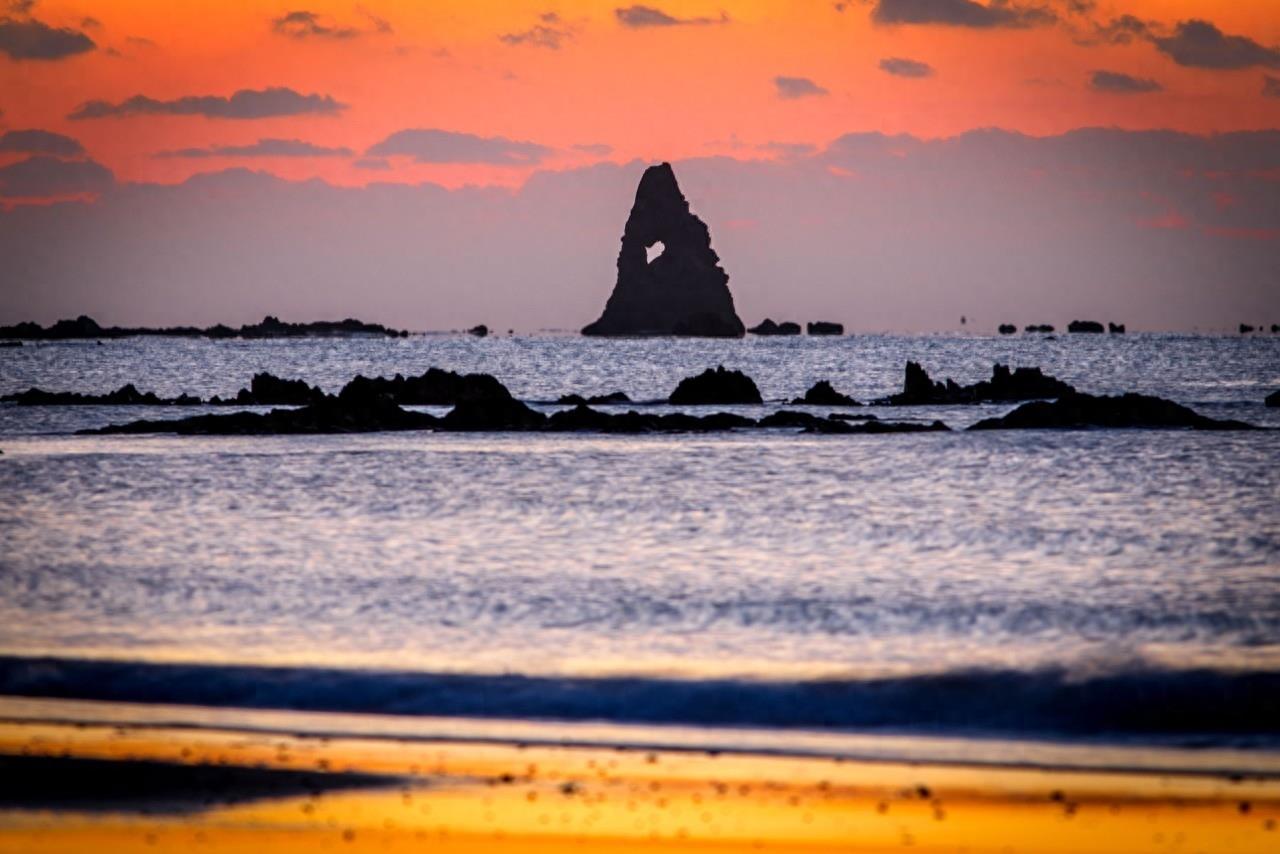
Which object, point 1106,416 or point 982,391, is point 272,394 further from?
point 1106,416

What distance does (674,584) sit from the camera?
24.8m

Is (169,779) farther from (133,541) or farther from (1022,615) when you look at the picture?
(133,541)

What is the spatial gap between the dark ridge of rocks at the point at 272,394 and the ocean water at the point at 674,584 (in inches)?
1428

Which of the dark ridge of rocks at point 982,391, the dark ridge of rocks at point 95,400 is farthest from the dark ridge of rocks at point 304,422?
the dark ridge of rocks at point 982,391

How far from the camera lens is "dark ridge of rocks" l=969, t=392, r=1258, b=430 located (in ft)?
204

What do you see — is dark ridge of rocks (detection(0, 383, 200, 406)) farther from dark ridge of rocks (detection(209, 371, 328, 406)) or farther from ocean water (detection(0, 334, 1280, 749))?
ocean water (detection(0, 334, 1280, 749))

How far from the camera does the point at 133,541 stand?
102 ft

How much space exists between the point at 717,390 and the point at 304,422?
27869 millimetres

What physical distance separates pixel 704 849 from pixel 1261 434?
55.6 metres

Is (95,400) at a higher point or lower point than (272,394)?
lower

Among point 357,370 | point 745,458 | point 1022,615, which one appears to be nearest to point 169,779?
point 1022,615

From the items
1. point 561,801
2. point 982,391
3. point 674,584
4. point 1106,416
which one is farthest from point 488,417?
point 561,801

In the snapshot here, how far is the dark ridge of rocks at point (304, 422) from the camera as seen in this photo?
2514 inches

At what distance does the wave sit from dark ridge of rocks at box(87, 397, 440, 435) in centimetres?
4680
